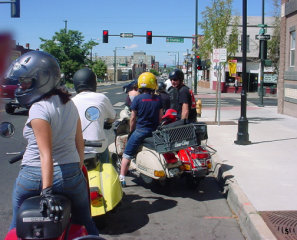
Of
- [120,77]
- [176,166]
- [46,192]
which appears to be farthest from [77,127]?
[120,77]

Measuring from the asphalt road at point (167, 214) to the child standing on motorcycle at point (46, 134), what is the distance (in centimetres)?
106

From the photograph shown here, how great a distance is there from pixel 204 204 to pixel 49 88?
364cm

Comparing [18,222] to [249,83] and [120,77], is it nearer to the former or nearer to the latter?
[249,83]

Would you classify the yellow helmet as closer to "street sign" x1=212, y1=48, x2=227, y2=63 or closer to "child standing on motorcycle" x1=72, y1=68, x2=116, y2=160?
"child standing on motorcycle" x1=72, y1=68, x2=116, y2=160

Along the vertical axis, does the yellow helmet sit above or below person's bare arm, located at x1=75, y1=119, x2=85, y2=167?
above

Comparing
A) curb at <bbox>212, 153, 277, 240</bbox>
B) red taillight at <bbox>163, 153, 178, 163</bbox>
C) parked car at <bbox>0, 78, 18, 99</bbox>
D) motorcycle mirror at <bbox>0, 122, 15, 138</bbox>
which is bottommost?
curb at <bbox>212, 153, 277, 240</bbox>

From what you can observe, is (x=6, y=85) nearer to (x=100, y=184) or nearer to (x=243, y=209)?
(x=100, y=184)

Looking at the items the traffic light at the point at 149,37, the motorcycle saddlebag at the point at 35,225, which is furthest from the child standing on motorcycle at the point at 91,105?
the traffic light at the point at 149,37

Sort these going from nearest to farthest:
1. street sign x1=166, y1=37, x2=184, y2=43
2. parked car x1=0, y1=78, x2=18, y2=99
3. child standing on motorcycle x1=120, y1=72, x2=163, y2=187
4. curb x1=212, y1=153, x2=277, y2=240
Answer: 1. parked car x1=0, y1=78, x2=18, y2=99
2. curb x1=212, y1=153, x2=277, y2=240
3. child standing on motorcycle x1=120, y1=72, x2=163, y2=187
4. street sign x1=166, y1=37, x2=184, y2=43

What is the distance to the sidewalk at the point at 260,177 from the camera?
4465 millimetres

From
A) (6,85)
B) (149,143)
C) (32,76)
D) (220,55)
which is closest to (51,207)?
(32,76)

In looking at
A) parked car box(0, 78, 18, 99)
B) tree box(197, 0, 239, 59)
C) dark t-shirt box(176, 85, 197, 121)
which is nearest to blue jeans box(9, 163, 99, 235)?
parked car box(0, 78, 18, 99)

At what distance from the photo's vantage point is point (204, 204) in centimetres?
570

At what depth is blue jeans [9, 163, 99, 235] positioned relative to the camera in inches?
104
